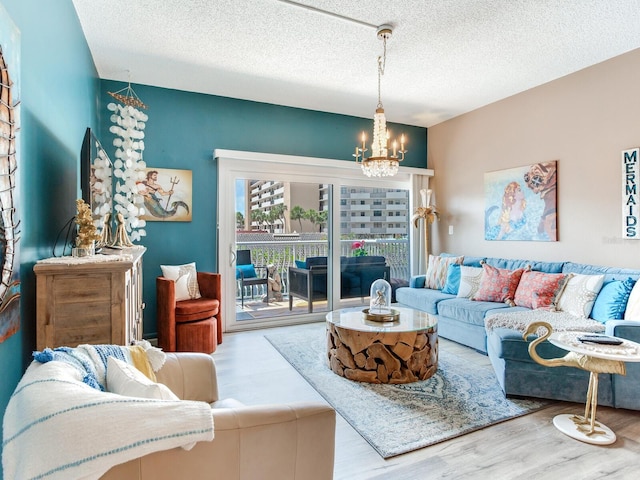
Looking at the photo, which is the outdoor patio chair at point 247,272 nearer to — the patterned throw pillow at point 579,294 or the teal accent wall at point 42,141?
the teal accent wall at point 42,141

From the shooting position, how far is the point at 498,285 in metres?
3.85

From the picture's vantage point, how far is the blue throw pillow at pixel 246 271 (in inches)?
183

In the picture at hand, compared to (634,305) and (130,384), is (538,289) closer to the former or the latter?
(634,305)

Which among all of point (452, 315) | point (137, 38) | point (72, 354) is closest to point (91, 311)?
point (72, 354)

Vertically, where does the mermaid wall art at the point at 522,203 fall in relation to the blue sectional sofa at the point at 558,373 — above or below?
above

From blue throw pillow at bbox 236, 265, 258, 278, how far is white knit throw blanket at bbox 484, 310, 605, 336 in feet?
9.33

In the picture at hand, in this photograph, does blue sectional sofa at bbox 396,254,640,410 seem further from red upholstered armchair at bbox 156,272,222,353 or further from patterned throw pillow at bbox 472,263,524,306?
red upholstered armchair at bbox 156,272,222,353

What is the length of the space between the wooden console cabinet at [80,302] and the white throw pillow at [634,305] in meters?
A: 3.45

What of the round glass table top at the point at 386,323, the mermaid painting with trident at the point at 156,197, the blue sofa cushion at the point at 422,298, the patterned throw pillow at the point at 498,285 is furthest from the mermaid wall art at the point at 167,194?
the patterned throw pillow at the point at 498,285

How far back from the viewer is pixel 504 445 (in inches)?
82.1

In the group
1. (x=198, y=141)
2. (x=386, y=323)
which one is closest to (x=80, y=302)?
(x=386, y=323)

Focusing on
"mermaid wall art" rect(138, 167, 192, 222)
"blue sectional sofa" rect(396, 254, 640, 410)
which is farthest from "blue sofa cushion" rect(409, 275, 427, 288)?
"mermaid wall art" rect(138, 167, 192, 222)

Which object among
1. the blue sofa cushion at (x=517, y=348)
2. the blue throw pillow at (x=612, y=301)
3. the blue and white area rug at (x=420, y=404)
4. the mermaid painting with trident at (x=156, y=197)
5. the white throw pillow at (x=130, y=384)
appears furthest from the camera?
the mermaid painting with trident at (x=156, y=197)

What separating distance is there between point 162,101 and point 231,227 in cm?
165
